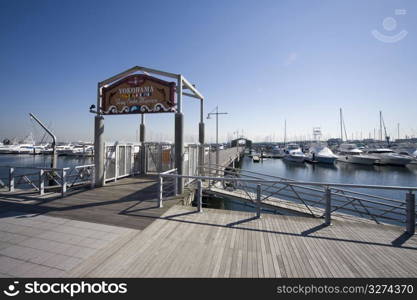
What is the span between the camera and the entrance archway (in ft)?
24.9

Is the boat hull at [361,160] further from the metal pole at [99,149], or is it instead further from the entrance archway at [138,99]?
the metal pole at [99,149]

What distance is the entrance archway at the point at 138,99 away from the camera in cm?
758

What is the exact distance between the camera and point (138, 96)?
8.18 metres

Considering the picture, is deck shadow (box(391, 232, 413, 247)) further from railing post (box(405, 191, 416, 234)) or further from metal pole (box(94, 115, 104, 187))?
metal pole (box(94, 115, 104, 187))

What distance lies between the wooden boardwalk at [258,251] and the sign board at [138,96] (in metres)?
5.04

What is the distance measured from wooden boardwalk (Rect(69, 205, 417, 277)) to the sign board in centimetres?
504

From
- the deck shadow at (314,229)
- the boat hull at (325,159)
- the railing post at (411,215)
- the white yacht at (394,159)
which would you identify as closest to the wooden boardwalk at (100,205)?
the deck shadow at (314,229)

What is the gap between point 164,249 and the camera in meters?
3.58

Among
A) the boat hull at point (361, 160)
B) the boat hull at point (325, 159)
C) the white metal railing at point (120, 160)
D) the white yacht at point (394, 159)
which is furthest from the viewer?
the boat hull at point (325, 159)

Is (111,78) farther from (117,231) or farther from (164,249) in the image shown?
(164,249)

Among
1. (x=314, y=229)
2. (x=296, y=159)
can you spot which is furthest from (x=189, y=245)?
(x=296, y=159)

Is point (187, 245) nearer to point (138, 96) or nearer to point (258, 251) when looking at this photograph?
point (258, 251)

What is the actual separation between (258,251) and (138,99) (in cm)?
759

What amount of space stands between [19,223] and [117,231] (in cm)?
281
